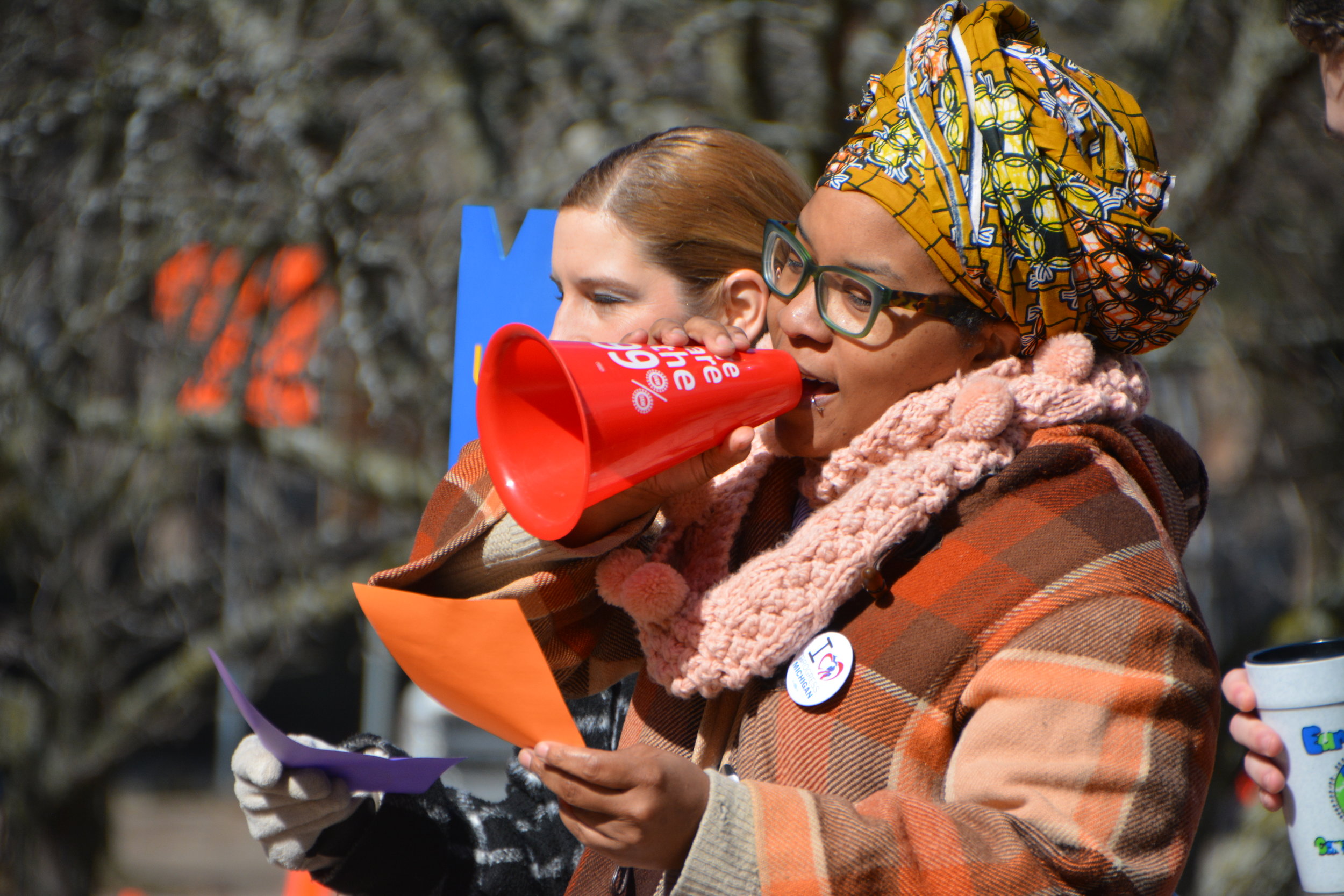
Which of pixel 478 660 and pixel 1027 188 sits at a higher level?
pixel 1027 188

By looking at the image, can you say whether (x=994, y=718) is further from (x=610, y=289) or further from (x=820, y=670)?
(x=610, y=289)

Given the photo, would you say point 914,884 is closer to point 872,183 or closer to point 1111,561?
point 1111,561

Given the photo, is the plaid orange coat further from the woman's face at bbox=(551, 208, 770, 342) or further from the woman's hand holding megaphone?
the woman's face at bbox=(551, 208, 770, 342)

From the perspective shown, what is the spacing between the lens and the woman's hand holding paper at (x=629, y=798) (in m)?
1.26

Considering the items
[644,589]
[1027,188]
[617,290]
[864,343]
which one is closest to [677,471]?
[644,589]

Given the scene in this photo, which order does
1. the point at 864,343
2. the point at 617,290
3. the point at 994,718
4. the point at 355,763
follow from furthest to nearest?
the point at 617,290
the point at 355,763
the point at 864,343
the point at 994,718

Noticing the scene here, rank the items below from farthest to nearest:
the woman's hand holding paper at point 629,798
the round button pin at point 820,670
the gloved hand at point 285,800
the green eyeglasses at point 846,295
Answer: the gloved hand at point 285,800
the green eyeglasses at point 846,295
the round button pin at point 820,670
the woman's hand holding paper at point 629,798

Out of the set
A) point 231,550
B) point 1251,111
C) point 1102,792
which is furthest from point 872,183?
point 231,550

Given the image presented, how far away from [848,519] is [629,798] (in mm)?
486

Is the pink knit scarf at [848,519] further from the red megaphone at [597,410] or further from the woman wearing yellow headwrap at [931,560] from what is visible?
the red megaphone at [597,410]

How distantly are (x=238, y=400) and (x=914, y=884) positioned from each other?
194 inches

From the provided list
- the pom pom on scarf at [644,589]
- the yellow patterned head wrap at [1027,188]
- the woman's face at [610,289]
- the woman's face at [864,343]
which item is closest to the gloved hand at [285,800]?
the pom pom on scarf at [644,589]

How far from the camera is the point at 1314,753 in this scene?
1.46 m

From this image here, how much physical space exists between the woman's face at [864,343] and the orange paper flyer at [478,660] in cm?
52
